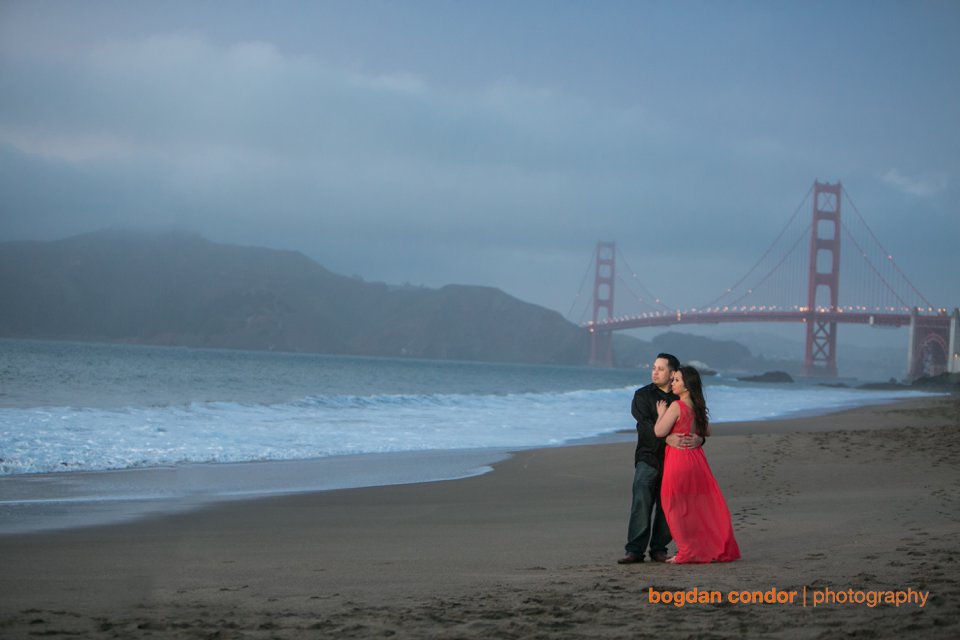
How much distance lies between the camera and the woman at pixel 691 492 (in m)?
4.14

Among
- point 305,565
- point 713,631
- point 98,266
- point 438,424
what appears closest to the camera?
point 713,631

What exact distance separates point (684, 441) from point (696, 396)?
0.21m

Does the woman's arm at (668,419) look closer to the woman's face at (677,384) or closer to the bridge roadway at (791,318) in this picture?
the woman's face at (677,384)

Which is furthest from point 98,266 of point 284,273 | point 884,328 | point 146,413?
point 146,413

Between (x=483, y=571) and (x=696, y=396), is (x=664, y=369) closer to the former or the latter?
(x=696, y=396)

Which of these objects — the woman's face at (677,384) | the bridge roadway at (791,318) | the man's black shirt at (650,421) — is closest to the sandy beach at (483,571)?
the man's black shirt at (650,421)

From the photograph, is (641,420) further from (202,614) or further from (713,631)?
(202,614)

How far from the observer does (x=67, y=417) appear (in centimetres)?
1193

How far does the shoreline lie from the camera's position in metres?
5.43

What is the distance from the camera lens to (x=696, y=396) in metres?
4.15

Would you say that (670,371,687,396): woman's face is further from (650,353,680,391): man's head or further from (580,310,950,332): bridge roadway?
(580,310,950,332): bridge roadway

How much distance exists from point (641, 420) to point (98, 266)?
109739mm

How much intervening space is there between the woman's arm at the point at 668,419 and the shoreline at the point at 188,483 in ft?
10.3

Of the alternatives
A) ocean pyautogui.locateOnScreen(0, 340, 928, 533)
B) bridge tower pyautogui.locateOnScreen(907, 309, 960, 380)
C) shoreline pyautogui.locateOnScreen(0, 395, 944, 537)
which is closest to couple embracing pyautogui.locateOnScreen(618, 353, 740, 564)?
shoreline pyautogui.locateOnScreen(0, 395, 944, 537)
